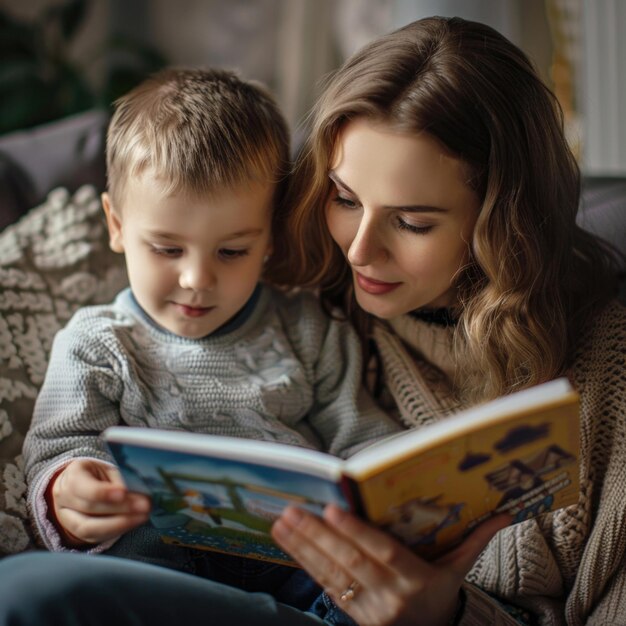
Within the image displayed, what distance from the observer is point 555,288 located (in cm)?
122

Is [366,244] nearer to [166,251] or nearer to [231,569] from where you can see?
[166,251]

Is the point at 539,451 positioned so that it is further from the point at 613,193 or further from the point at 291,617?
the point at 613,193

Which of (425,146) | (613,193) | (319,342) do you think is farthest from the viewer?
(613,193)

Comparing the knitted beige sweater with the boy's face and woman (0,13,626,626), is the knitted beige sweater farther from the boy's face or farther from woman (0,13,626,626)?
the boy's face

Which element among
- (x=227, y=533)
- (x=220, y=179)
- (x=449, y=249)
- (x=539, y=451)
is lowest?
(x=227, y=533)

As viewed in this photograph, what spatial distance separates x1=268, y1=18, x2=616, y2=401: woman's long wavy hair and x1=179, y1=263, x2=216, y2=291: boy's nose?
0.58 feet

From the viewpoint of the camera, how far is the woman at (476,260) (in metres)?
1.09

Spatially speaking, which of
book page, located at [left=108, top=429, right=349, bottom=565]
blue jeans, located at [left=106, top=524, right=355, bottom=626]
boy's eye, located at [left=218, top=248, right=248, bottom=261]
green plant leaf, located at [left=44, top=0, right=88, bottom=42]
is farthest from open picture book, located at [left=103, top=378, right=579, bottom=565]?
green plant leaf, located at [left=44, top=0, right=88, bottom=42]

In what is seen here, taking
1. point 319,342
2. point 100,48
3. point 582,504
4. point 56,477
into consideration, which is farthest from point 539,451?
point 100,48

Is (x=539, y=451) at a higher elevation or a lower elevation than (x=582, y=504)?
higher

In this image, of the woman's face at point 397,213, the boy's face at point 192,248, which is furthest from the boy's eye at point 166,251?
the woman's face at point 397,213

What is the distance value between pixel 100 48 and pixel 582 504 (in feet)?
7.13

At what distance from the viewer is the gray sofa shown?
1.23 metres

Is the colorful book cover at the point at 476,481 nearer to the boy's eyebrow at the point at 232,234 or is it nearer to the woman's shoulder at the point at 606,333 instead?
the woman's shoulder at the point at 606,333
